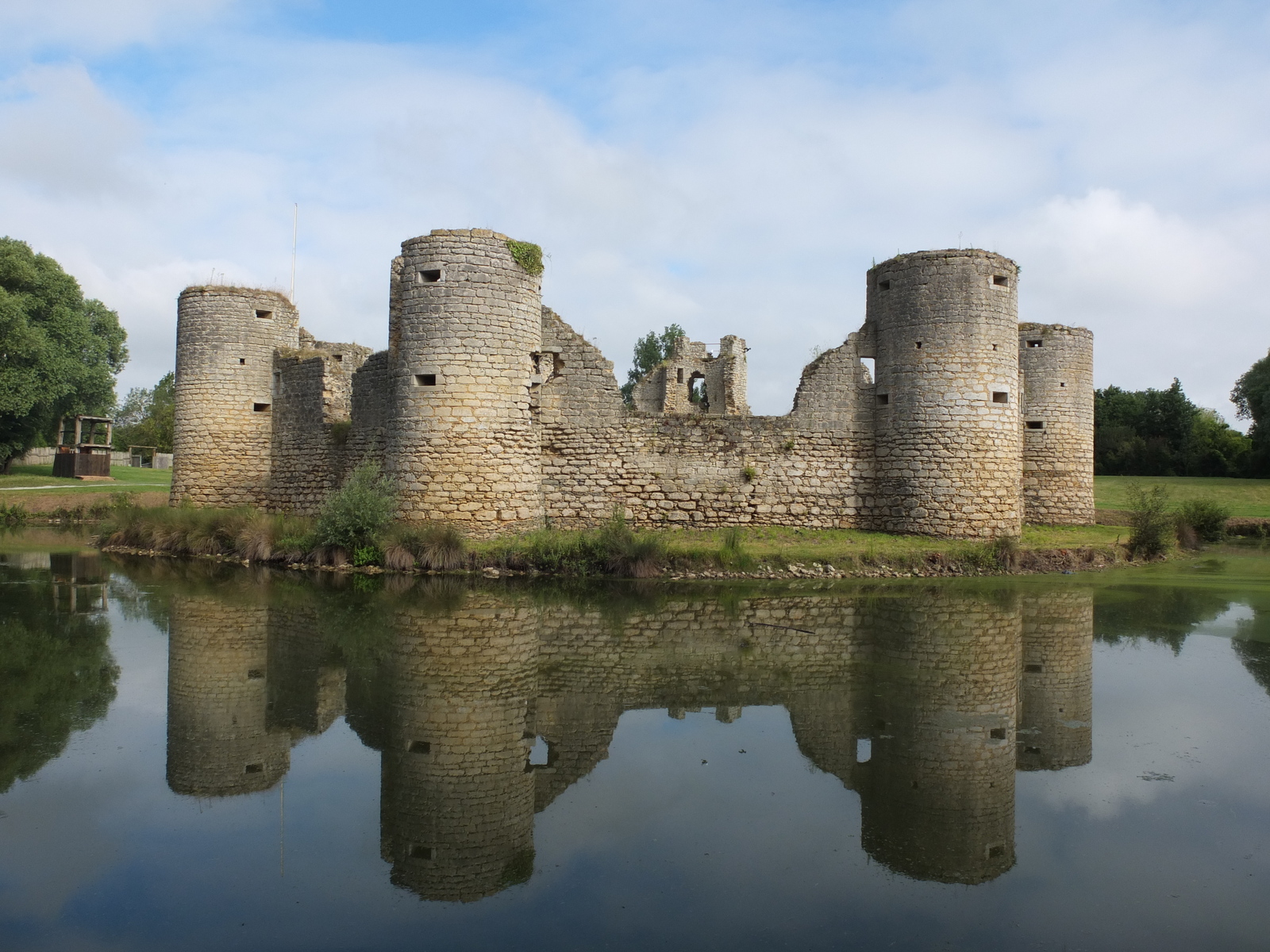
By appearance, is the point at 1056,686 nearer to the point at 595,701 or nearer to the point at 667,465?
the point at 595,701

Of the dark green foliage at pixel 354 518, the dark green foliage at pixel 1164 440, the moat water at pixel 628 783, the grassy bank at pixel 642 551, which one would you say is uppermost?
the dark green foliage at pixel 1164 440

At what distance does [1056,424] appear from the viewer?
25.6m

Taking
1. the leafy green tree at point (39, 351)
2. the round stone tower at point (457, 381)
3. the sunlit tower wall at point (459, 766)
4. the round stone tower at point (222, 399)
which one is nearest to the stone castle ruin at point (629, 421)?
the round stone tower at point (457, 381)

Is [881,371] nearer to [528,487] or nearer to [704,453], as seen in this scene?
[704,453]

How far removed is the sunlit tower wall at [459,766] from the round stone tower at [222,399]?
1406 centimetres

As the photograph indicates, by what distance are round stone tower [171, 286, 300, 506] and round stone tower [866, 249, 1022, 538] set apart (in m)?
15.6

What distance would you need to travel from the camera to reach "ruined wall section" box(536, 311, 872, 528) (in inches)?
774

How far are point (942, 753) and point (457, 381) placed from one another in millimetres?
12862

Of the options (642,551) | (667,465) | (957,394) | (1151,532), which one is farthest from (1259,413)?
(642,551)

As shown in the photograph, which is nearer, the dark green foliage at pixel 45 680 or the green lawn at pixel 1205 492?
the dark green foliage at pixel 45 680

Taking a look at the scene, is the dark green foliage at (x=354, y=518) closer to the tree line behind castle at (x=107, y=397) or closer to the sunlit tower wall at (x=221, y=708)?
the sunlit tower wall at (x=221, y=708)

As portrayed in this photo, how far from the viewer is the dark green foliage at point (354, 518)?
16812mm

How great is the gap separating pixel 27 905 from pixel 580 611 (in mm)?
8380

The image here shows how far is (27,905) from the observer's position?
4609mm
